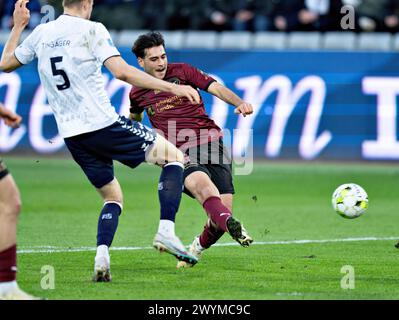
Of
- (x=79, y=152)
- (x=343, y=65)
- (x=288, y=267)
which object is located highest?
(x=343, y=65)

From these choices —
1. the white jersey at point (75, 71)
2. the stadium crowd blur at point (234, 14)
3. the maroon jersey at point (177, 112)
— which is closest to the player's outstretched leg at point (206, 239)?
the maroon jersey at point (177, 112)

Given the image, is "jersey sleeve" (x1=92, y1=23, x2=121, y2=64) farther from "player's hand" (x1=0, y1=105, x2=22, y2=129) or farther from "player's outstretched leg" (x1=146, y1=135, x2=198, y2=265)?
"player's hand" (x1=0, y1=105, x2=22, y2=129)

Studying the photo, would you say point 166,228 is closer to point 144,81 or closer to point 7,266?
point 144,81

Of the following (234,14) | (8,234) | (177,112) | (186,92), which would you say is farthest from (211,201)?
(234,14)

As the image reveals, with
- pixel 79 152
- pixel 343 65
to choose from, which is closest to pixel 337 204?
pixel 79 152

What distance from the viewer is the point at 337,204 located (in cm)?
917

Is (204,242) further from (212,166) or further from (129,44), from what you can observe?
(129,44)

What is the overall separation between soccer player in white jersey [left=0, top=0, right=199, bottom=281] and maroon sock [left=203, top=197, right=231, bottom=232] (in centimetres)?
56

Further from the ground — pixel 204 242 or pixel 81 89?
pixel 81 89

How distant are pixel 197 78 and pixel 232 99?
62cm

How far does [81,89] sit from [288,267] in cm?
245

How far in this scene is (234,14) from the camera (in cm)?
2075

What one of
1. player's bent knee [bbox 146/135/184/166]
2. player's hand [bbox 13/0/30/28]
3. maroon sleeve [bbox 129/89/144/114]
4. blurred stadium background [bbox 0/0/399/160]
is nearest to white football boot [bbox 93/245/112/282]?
player's bent knee [bbox 146/135/184/166]

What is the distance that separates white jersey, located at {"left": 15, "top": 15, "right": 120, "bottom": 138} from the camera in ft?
23.5
